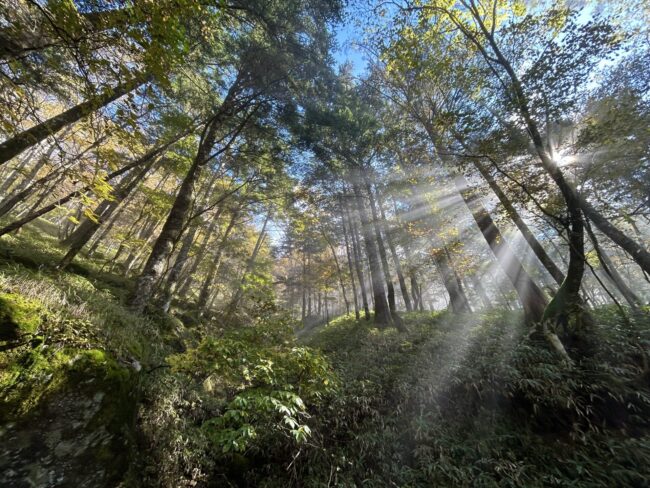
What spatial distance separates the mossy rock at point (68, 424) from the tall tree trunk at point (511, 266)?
28.1ft

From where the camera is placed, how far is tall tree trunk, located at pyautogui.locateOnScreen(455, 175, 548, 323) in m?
6.82

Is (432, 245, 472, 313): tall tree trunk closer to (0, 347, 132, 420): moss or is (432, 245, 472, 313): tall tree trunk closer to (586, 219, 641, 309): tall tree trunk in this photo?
(586, 219, 641, 309): tall tree trunk

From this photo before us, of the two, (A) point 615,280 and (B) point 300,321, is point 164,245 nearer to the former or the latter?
(B) point 300,321

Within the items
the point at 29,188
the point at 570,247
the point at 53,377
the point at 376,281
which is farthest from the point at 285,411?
the point at 376,281

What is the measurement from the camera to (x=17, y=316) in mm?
2629

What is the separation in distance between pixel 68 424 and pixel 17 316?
130 cm

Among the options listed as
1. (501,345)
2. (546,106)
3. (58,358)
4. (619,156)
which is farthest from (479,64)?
(58,358)

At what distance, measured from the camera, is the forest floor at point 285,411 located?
98.0 inches

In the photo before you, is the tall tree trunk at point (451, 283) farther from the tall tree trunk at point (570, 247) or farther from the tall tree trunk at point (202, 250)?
the tall tree trunk at point (202, 250)

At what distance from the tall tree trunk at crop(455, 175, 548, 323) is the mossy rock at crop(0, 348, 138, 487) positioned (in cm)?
856

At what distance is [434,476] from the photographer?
342 cm

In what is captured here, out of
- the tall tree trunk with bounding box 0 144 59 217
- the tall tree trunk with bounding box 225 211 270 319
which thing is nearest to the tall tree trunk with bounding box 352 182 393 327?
the tall tree trunk with bounding box 225 211 270 319

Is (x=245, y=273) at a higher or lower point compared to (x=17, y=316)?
higher

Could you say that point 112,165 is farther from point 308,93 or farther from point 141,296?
point 308,93
